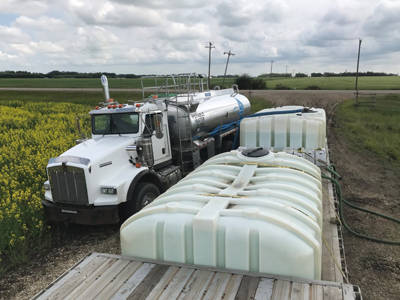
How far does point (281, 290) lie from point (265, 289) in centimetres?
14

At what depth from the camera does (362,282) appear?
5.96m

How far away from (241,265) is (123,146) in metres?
5.39

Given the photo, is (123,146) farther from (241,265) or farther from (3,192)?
(241,265)

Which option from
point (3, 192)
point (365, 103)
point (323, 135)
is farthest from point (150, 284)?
point (365, 103)

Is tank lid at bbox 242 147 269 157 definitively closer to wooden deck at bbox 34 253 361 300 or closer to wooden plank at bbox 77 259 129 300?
wooden deck at bbox 34 253 361 300

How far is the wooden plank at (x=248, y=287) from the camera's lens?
2.89 m

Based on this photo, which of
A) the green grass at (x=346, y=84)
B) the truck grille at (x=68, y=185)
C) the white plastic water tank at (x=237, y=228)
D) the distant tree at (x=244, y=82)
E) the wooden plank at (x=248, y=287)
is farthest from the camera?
the distant tree at (x=244, y=82)

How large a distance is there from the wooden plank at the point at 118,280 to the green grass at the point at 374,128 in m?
13.0

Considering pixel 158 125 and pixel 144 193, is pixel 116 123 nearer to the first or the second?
pixel 158 125

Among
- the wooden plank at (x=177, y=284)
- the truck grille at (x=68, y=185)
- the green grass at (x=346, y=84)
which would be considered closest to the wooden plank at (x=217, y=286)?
the wooden plank at (x=177, y=284)

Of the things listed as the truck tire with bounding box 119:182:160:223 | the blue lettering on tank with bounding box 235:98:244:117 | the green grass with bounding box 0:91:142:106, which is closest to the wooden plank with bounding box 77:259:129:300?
the truck tire with bounding box 119:182:160:223

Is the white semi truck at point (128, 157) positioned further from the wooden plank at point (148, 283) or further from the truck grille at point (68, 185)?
the wooden plank at point (148, 283)

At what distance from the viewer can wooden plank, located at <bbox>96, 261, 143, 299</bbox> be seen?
307 centimetres

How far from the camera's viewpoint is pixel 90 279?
3.33 metres
